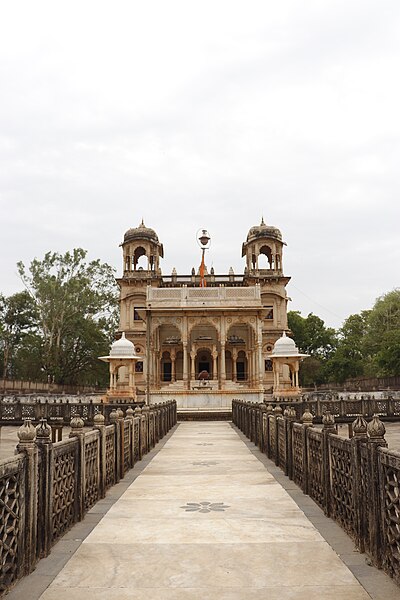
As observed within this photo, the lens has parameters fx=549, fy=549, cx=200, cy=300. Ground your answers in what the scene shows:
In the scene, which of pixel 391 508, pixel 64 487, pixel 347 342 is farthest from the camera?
pixel 347 342

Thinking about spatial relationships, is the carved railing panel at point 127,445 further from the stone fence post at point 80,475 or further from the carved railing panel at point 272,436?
the stone fence post at point 80,475

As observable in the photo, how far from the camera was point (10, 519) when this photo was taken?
151 inches

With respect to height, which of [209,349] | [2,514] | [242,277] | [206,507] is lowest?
[206,507]

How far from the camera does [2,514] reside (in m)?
3.61

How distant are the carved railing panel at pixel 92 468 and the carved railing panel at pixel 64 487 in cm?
53

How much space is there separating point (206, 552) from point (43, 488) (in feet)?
4.77

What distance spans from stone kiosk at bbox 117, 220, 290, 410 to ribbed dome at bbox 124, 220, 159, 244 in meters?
0.09

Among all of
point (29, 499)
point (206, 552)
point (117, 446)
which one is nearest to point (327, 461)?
point (206, 552)

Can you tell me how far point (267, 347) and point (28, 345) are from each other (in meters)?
22.1

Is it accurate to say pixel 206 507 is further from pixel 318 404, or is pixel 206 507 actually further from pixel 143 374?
pixel 143 374

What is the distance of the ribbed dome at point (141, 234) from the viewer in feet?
156

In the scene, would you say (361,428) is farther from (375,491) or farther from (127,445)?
(127,445)

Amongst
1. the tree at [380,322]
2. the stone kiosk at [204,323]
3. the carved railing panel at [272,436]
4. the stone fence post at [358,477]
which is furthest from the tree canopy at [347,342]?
the stone fence post at [358,477]

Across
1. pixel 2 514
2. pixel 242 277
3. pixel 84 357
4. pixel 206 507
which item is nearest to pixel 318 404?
pixel 206 507
